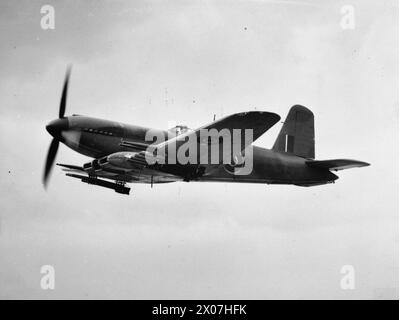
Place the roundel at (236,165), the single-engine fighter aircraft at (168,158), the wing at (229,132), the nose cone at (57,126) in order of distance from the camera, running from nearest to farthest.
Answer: the wing at (229,132) → the single-engine fighter aircraft at (168,158) → the nose cone at (57,126) → the roundel at (236,165)

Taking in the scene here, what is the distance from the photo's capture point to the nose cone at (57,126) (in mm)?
17688

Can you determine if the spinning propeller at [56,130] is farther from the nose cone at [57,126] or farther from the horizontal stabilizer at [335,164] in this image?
the horizontal stabilizer at [335,164]

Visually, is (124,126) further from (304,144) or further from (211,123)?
(304,144)

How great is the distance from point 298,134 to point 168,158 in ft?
22.1

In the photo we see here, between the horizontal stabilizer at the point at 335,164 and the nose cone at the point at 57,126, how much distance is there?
861 cm

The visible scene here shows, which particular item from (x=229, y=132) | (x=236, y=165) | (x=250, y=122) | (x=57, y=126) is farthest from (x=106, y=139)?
(x=250, y=122)

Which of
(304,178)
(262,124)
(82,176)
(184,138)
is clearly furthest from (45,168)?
(304,178)

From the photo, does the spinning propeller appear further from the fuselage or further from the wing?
the wing

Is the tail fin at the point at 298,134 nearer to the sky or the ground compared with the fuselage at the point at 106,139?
nearer to the sky

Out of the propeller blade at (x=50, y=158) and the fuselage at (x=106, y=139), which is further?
the propeller blade at (x=50, y=158)

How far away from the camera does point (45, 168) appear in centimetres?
1925

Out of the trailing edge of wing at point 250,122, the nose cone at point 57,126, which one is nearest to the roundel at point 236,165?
the trailing edge of wing at point 250,122

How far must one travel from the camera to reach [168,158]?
57.3 feet

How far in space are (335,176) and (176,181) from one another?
5713 mm
